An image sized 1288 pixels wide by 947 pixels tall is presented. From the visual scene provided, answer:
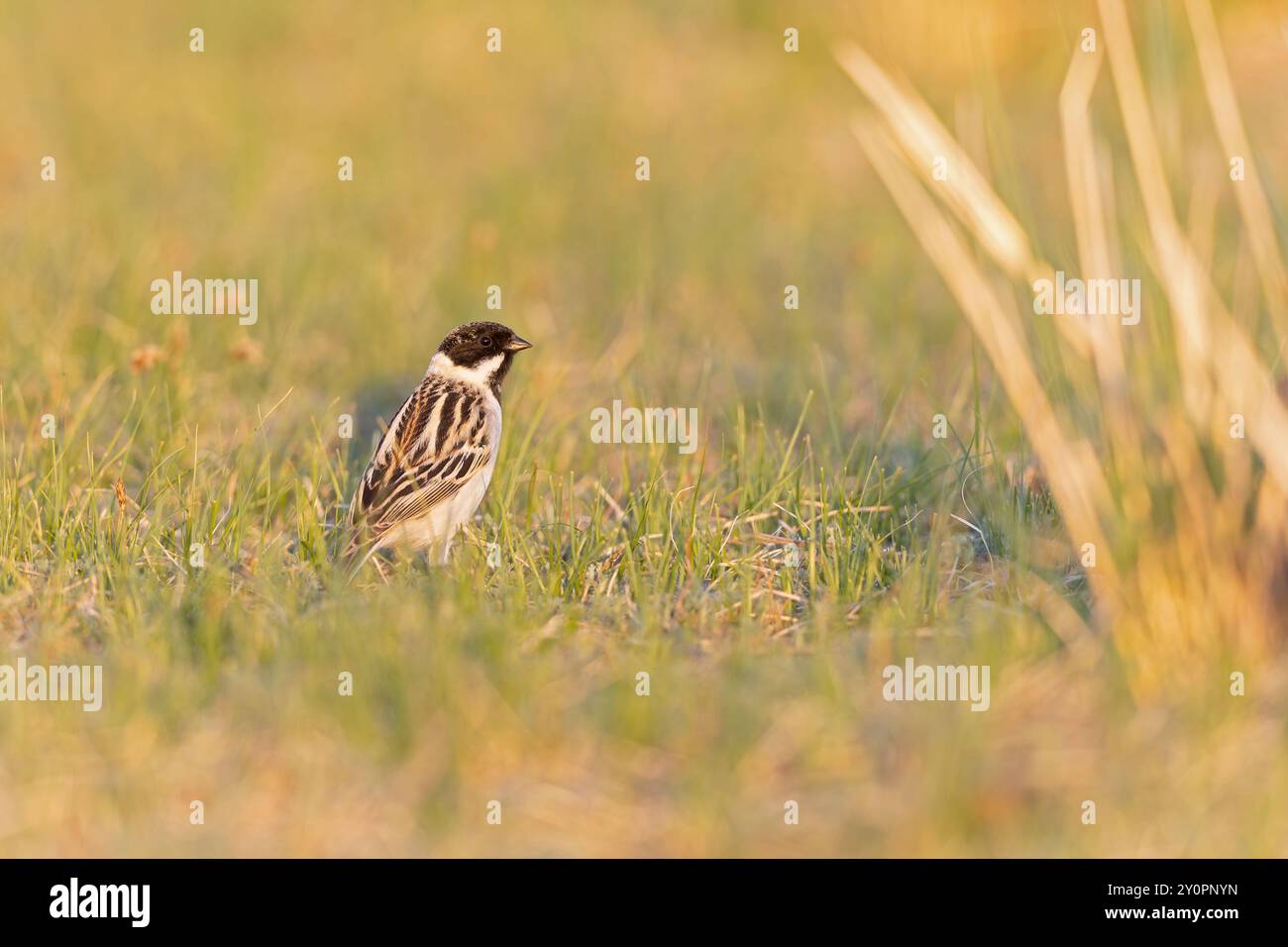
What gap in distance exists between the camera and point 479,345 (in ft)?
23.7

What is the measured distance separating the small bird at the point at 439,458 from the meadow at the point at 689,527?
0.61 ft

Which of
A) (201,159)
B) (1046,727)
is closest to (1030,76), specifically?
(201,159)

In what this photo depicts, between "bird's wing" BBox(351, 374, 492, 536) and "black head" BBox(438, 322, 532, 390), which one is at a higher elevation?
"black head" BBox(438, 322, 532, 390)

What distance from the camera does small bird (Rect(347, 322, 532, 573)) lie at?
6.41 meters

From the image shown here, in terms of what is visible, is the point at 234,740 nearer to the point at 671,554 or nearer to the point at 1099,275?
the point at 671,554

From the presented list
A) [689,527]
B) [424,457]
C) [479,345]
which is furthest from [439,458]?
[689,527]

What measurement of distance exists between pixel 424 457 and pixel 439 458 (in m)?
0.07

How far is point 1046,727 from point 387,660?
6.40 feet

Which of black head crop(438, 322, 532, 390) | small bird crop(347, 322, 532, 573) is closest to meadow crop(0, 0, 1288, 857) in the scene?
small bird crop(347, 322, 532, 573)

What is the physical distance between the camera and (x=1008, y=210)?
16.8ft

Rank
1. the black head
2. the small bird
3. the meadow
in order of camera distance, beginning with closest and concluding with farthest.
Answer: the meadow → the small bird → the black head

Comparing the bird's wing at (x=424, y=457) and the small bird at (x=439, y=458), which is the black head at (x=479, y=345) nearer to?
the small bird at (x=439, y=458)

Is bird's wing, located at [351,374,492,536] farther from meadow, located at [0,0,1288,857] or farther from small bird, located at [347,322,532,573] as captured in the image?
meadow, located at [0,0,1288,857]

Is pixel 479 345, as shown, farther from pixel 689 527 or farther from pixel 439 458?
pixel 689 527
